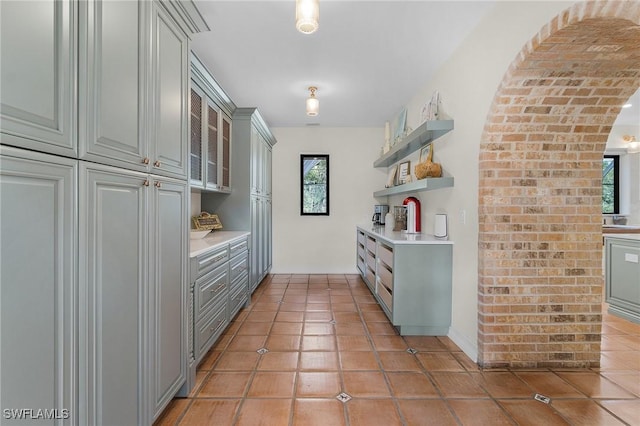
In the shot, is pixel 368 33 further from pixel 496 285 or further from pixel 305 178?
pixel 305 178

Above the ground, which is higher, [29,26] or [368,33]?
[368,33]

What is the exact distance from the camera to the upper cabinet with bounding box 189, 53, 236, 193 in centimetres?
277

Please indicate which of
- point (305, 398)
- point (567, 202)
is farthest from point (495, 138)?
point (305, 398)

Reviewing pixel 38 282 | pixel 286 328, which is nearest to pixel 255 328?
pixel 286 328

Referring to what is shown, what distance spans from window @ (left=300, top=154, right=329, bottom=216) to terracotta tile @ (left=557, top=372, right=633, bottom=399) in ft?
12.9

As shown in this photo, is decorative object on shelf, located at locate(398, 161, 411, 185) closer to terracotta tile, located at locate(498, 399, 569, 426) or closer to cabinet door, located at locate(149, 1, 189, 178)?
terracotta tile, located at locate(498, 399, 569, 426)

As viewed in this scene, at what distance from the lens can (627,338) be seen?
Answer: 285cm

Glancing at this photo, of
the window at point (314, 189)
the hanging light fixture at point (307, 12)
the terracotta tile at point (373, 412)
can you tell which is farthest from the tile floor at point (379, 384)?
the window at point (314, 189)

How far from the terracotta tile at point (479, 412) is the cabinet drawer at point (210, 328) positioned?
65.8 inches

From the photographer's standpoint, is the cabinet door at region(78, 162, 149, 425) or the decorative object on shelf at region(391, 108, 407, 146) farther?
the decorative object on shelf at region(391, 108, 407, 146)

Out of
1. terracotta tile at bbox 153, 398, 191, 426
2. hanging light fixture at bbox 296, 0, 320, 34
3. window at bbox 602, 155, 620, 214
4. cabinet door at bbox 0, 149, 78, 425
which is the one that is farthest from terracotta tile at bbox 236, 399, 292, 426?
window at bbox 602, 155, 620, 214

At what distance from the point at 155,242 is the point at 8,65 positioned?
3.05 ft

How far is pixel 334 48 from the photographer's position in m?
2.77

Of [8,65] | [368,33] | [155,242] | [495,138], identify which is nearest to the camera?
[8,65]
